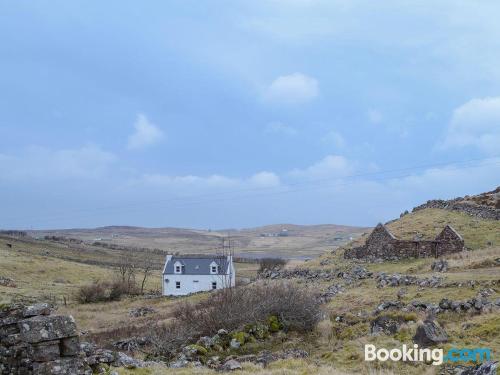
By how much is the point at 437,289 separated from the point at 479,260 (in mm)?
6829

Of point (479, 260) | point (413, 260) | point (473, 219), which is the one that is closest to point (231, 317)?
point (479, 260)

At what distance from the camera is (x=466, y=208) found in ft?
166

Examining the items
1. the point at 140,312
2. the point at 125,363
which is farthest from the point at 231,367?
the point at 140,312

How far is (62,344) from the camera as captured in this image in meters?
9.60

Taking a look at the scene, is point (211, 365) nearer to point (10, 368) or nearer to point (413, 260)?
point (10, 368)

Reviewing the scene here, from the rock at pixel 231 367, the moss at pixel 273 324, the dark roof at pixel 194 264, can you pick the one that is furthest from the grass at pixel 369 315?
the dark roof at pixel 194 264

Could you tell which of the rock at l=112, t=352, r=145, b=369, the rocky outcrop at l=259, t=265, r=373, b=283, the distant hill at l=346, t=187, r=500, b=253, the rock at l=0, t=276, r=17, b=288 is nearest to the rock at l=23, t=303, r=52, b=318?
the rock at l=112, t=352, r=145, b=369

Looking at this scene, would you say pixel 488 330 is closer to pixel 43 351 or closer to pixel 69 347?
pixel 69 347

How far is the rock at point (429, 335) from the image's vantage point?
14227 mm

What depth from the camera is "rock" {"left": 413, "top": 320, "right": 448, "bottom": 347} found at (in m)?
14.2

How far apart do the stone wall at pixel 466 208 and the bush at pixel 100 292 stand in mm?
35416

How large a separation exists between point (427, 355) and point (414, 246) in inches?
976

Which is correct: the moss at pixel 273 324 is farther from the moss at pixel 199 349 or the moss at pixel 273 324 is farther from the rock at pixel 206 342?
the moss at pixel 199 349

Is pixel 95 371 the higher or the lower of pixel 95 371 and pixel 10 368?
the lower
